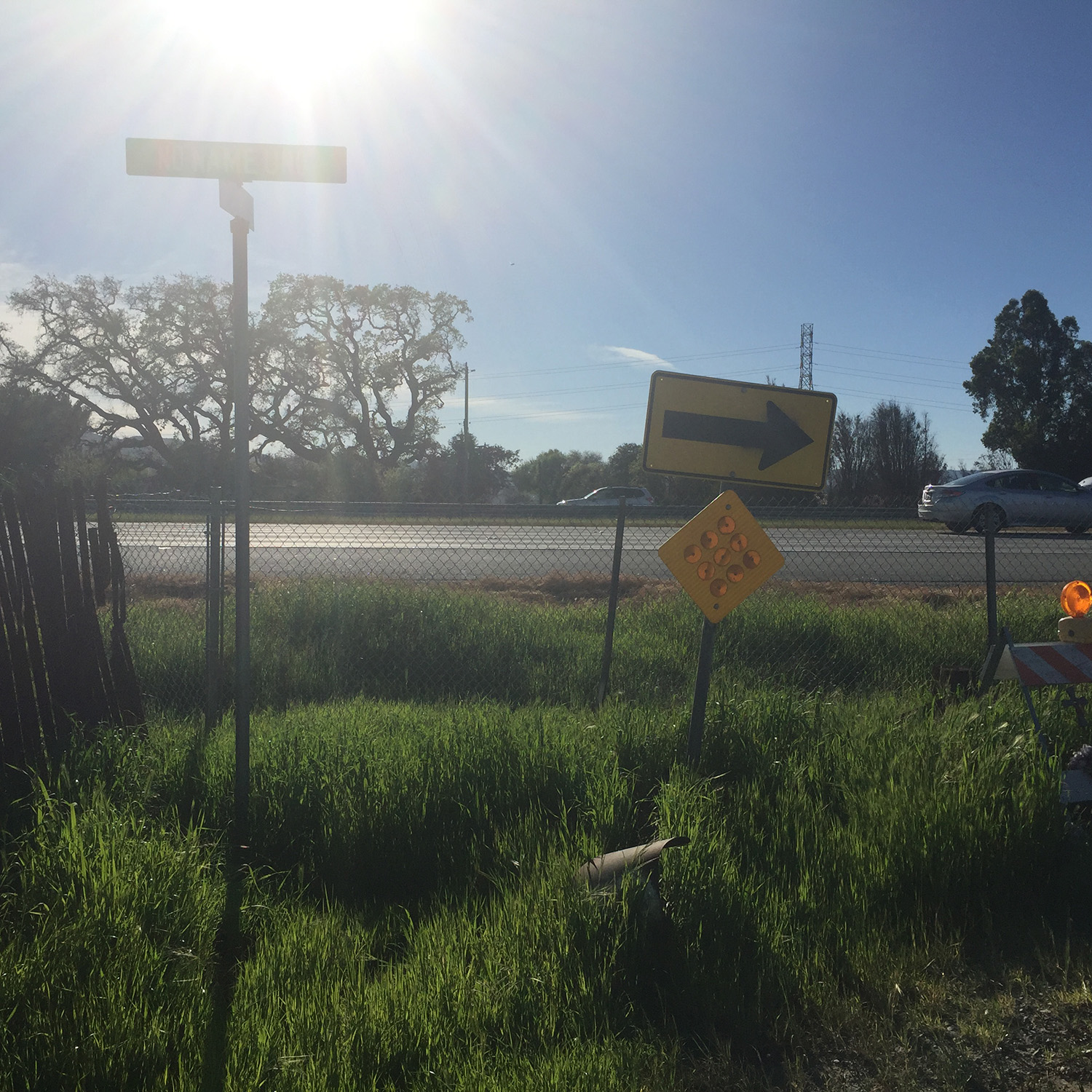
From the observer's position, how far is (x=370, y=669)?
21.9 feet

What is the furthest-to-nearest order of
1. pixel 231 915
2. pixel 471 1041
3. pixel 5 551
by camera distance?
pixel 5 551, pixel 231 915, pixel 471 1041

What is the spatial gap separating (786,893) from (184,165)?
11.4ft

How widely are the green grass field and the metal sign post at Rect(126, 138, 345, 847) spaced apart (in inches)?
24.5

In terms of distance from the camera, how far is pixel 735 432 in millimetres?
4016

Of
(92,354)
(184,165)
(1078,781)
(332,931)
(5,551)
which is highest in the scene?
(92,354)

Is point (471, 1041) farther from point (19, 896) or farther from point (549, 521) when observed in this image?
point (549, 521)

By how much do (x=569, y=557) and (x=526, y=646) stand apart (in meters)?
7.52

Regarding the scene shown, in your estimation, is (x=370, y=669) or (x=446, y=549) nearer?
(x=370, y=669)

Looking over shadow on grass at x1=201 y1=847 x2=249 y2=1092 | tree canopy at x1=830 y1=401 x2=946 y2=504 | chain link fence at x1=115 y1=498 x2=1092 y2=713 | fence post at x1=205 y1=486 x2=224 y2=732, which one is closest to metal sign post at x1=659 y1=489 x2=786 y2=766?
chain link fence at x1=115 y1=498 x2=1092 y2=713

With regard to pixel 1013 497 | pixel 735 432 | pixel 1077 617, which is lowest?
pixel 1077 617

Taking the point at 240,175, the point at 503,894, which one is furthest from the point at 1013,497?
the point at 240,175

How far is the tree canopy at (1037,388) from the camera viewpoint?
119ft

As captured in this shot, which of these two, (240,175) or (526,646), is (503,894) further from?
(526,646)

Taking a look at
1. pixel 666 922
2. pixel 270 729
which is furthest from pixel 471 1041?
pixel 270 729
